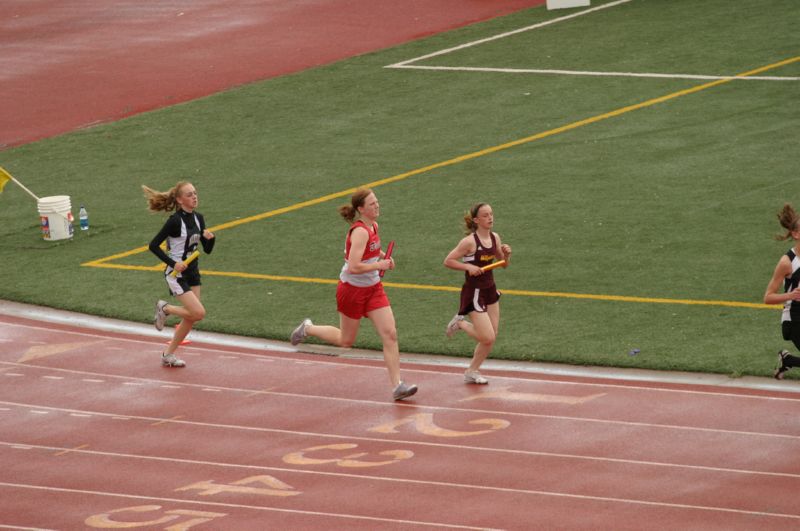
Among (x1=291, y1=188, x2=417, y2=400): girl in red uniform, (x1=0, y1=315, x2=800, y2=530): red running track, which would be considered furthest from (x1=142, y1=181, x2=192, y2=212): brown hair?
(x1=291, y1=188, x2=417, y2=400): girl in red uniform

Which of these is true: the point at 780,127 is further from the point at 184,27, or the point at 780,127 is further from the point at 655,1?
the point at 184,27

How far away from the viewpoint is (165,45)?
121 feet

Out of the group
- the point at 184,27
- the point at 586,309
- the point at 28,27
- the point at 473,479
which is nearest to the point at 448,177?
the point at 586,309

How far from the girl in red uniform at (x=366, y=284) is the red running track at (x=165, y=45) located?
16.7m

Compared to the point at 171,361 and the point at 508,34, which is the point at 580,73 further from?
the point at 171,361

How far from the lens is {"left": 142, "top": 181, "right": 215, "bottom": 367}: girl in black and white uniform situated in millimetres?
14891

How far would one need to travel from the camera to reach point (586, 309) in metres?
16.6

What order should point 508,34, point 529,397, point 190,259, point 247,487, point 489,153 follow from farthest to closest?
point 508,34, point 489,153, point 190,259, point 529,397, point 247,487

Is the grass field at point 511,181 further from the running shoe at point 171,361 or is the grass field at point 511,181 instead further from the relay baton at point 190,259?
the relay baton at point 190,259

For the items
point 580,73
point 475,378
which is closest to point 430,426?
point 475,378

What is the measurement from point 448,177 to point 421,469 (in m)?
11.7

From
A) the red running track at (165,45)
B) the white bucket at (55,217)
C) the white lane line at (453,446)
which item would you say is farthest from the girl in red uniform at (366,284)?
the red running track at (165,45)

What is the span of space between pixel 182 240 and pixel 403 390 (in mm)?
2945

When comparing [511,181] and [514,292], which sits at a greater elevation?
[511,181]
